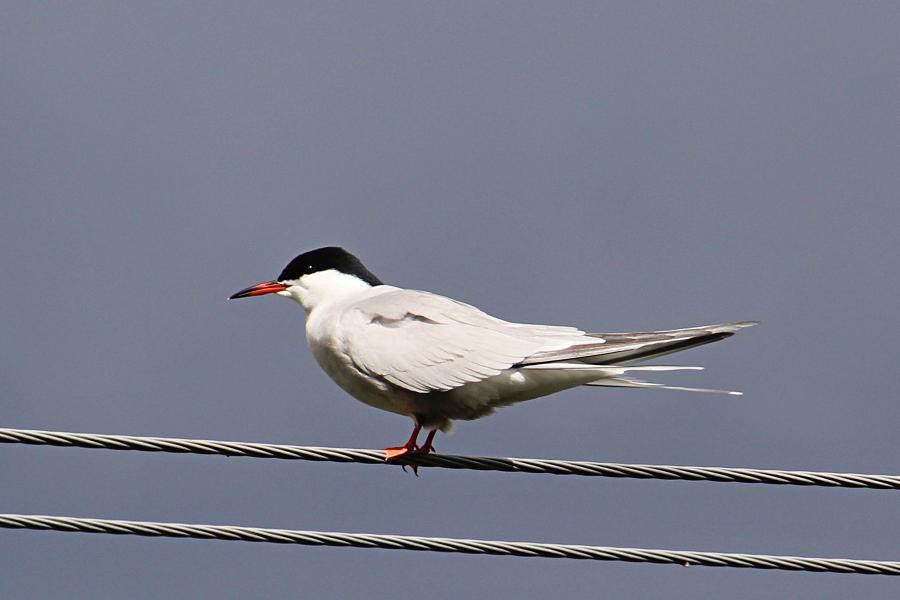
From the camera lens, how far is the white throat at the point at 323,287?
8.69 m

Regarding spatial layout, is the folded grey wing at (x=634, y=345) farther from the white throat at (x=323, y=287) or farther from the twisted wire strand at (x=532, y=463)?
the white throat at (x=323, y=287)

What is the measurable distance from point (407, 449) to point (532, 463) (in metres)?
1.37

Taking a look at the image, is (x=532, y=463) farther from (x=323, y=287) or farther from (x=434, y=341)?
(x=323, y=287)

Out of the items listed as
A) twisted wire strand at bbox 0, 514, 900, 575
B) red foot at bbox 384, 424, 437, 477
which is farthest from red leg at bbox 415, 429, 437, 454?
twisted wire strand at bbox 0, 514, 900, 575

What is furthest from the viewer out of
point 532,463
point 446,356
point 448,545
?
point 446,356

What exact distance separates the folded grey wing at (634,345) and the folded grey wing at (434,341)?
73mm

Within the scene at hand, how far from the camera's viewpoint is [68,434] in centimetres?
557

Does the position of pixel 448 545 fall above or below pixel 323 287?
below

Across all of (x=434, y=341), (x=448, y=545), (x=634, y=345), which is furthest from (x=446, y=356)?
(x=448, y=545)

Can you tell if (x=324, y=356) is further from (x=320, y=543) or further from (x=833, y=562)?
(x=833, y=562)

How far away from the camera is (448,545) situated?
18.1 feet

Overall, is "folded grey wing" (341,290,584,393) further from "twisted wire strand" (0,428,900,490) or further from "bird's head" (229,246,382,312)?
"twisted wire strand" (0,428,900,490)

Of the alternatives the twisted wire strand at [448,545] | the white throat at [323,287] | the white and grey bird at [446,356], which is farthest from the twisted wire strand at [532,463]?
the white throat at [323,287]

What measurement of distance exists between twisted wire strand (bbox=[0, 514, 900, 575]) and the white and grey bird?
1186mm
